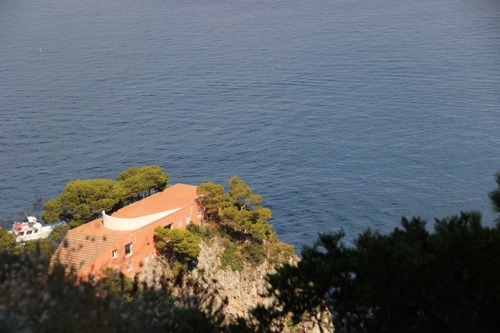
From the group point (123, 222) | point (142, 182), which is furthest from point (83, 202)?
point (123, 222)

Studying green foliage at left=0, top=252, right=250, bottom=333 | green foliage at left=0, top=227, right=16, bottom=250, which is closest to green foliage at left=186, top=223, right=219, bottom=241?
green foliage at left=0, top=227, right=16, bottom=250

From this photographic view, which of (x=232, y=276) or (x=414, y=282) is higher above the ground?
(x=414, y=282)

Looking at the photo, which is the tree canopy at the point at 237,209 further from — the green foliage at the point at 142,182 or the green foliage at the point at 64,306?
the green foliage at the point at 64,306

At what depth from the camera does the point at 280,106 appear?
5659 centimetres

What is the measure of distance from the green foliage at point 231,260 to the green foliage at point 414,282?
1770 cm

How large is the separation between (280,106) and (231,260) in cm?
2870

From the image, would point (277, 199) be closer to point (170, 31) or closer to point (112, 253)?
point (112, 253)

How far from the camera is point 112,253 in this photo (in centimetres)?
2612

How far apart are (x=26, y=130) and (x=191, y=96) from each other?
13.8 meters

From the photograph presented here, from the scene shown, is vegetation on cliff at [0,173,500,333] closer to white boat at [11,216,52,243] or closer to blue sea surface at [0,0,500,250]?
white boat at [11,216,52,243]

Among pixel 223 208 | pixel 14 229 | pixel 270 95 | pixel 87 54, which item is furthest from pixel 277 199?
pixel 87 54

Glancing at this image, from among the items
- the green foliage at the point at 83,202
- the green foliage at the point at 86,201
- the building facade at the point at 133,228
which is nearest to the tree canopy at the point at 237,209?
the building facade at the point at 133,228

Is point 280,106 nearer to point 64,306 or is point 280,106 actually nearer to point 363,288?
point 363,288

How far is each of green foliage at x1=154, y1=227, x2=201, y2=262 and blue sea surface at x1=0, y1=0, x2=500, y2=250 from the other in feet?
33.2
